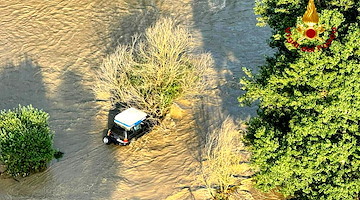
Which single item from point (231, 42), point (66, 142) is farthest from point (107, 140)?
point (231, 42)

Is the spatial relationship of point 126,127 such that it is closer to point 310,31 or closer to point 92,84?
point 92,84

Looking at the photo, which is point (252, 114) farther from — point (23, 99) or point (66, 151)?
point (23, 99)

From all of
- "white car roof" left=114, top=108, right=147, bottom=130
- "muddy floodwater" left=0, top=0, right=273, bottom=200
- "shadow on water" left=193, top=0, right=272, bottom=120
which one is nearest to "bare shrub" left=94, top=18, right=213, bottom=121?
"white car roof" left=114, top=108, right=147, bottom=130

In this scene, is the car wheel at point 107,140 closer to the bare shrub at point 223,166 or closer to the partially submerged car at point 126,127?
the partially submerged car at point 126,127

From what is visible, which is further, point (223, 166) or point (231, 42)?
point (231, 42)

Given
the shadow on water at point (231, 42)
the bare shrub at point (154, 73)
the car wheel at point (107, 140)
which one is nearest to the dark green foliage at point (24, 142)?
the car wheel at point (107, 140)

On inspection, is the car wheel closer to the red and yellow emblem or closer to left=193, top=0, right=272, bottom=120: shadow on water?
left=193, top=0, right=272, bottom=120: shadow on water
